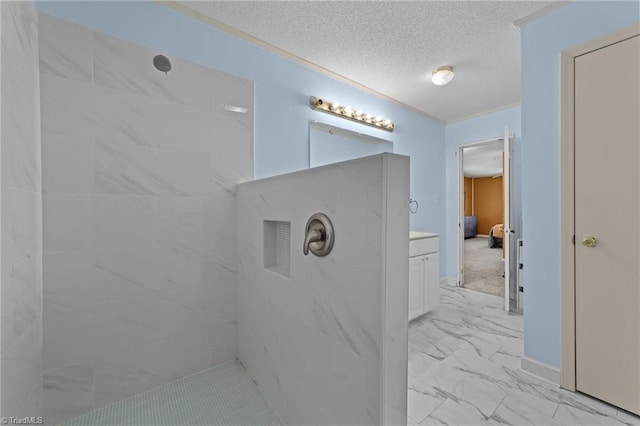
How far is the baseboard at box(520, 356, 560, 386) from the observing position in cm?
162

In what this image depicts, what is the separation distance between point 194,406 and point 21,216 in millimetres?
1228

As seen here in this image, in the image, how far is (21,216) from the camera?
1.08 m

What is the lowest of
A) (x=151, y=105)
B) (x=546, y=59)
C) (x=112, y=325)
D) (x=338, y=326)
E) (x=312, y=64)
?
(x=112, y=325)

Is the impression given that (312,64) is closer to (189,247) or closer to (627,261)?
(189,247)

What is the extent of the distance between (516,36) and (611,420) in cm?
243

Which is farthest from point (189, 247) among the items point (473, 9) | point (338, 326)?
point (473, 9)

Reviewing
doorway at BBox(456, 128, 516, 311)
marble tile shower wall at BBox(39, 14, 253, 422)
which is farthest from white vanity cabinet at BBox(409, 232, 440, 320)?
marble tile shower wall at BBox(39, 14, 253, 422)

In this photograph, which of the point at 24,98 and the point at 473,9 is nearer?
the point at 24,98

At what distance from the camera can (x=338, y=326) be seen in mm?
1009

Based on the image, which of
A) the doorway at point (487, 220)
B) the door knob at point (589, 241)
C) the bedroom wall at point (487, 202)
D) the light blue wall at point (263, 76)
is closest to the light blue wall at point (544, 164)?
the door knob at point (589, 241)

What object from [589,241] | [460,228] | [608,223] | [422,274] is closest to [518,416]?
[589,241]

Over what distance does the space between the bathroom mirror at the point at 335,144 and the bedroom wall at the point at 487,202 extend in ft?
24.9

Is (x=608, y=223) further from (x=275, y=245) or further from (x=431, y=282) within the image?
(x=275, y=245)

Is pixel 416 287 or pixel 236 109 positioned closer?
pixel 236 109
